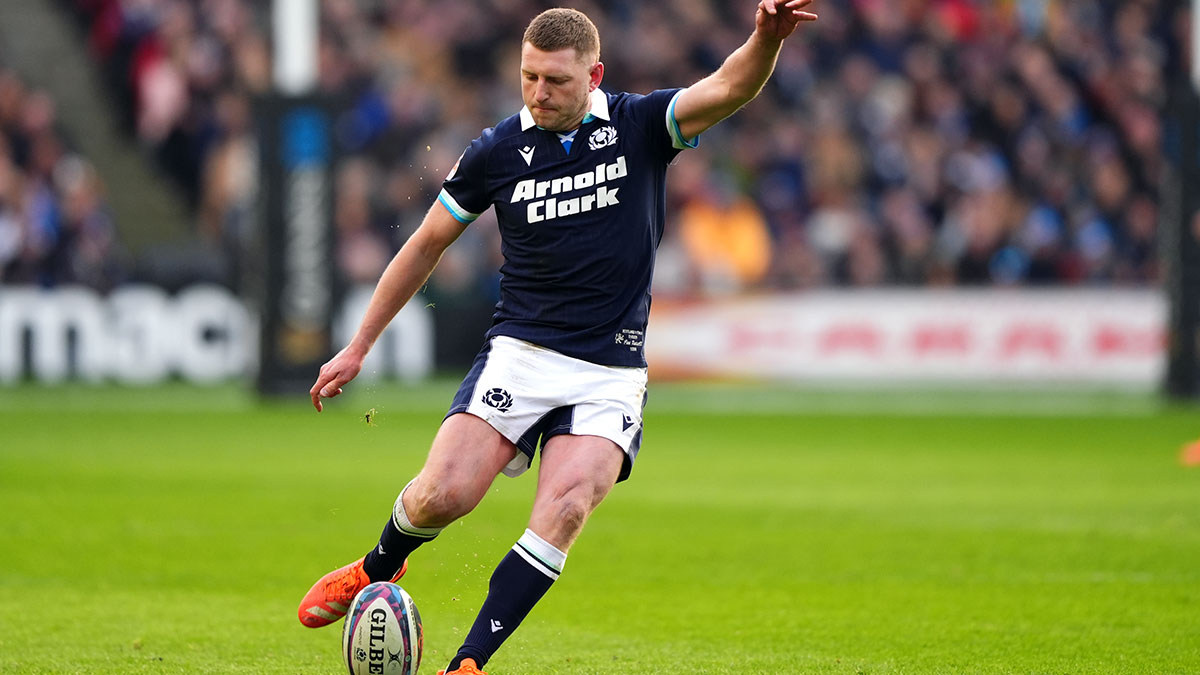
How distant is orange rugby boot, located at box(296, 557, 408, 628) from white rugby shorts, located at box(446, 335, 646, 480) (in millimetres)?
732

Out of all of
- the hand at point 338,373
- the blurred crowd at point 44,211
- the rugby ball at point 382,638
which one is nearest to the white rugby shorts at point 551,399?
the hand at point 338,373

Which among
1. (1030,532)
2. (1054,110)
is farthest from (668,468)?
(1054,110)

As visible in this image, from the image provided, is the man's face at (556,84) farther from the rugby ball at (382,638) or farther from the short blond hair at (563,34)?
the rugby ball at (382,638)

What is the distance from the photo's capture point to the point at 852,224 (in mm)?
22422

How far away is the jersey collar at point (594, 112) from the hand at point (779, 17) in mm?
656

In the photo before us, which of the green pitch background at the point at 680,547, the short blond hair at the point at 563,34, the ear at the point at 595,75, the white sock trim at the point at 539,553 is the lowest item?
the green pitch background at the point at 680,547

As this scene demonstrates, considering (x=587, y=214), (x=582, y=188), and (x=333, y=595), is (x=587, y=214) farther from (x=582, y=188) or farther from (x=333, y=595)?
(x=333, y=595)

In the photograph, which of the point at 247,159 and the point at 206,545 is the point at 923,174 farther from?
the point at 206,545

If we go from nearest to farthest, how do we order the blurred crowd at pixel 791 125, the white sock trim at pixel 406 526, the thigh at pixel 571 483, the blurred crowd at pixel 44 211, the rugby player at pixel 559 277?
the thigh at pixel 571 483, the rugby player at pixel 559 277, the white sock trim at pixel 406 526, the blurred crowd at pixel 44 211, the blurred crowd at pixel 791 125

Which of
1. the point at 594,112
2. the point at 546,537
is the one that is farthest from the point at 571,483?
the point at 594,112

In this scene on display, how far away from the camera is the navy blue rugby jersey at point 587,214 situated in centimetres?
582

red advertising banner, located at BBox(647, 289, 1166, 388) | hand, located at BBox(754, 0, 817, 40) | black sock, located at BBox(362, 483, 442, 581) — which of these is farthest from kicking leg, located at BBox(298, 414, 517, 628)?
red advertising banner, located at BBox(647, 289, 1166, 388)

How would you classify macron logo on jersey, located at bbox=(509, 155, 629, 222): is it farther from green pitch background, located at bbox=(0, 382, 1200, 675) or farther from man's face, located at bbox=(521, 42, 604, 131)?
green pitch background, located at bbox=(0, 382, 1200, 675)

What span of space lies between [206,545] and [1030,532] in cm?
459
